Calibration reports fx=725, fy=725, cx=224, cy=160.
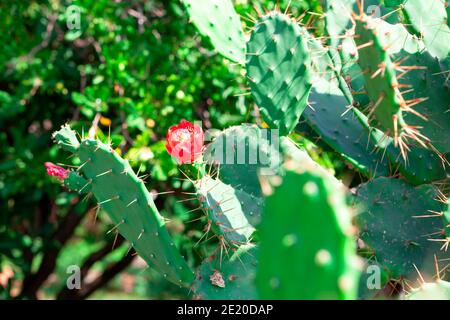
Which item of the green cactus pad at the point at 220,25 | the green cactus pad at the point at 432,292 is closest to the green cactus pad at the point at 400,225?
the green cactus pad at the point at 432,292

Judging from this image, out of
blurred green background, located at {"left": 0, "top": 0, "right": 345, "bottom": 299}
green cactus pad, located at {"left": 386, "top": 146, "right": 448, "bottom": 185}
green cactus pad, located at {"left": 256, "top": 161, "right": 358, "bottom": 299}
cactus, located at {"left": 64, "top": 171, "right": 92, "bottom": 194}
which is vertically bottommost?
blurred green background, located at {"left": 0, "top": 0, "right": 345, "bottom": 299}

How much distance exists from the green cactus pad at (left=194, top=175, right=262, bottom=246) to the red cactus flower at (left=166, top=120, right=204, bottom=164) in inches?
3.4

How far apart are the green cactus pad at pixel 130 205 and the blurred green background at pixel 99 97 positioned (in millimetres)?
757

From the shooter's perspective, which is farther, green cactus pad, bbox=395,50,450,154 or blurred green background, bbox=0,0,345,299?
blurred green background, bbox=0,0,345,299

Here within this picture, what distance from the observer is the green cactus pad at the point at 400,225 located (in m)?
Answer: 2.33

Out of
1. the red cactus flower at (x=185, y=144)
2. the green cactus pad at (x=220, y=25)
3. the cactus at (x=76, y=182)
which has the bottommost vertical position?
the cactus at (x=76, y=182)

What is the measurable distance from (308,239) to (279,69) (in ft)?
4.01

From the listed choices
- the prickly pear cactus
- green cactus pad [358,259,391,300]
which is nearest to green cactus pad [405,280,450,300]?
the prickly pear cactus

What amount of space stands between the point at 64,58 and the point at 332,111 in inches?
80.7

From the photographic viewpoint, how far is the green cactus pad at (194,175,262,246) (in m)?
2.25

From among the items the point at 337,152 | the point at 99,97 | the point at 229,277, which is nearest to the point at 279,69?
the point at 337,152

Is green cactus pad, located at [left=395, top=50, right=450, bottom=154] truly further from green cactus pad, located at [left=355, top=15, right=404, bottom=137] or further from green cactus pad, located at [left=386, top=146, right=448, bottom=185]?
green cactus pad, located at [left=355, top=15, right=404, bottom=137]

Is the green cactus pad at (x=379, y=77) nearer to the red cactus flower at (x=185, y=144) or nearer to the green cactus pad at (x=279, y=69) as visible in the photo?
the green cactus pad at (x=279, y=69)
